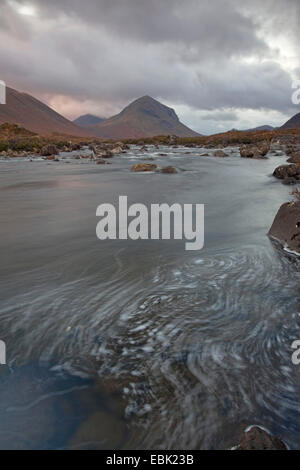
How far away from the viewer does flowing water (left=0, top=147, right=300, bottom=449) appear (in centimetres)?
183

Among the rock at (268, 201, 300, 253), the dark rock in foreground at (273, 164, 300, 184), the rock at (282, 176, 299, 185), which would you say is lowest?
the rock at (268, 201, 300, 253)

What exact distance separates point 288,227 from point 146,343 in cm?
408

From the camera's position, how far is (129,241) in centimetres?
551

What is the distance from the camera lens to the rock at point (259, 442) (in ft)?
5.15

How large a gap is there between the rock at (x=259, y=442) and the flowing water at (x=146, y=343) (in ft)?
0.44

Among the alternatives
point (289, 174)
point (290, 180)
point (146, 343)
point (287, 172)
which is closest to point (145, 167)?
point (287, 172)

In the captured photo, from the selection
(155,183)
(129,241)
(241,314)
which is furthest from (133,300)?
(155,183)

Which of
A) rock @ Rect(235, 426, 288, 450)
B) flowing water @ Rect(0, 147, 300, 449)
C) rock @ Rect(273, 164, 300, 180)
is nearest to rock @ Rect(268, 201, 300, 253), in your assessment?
flowing water @ Rect(0, 147, 300, 449)

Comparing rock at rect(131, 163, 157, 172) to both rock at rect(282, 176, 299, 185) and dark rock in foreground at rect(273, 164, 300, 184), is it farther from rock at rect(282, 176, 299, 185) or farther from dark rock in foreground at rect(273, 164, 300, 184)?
rock at rect(282, 176, 299, 185)

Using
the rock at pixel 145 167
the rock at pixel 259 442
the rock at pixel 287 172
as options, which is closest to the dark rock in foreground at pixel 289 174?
the rock at pixel 287 172

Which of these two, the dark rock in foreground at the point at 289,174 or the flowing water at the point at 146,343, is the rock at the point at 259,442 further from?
the dark rock in foreground at the point at 289,174

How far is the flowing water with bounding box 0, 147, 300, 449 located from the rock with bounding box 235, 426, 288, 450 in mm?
133

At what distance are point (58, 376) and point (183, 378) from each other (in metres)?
1.05

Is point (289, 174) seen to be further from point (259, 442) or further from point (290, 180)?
point (259, 442)
